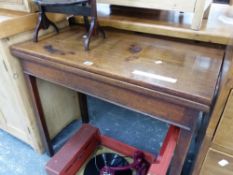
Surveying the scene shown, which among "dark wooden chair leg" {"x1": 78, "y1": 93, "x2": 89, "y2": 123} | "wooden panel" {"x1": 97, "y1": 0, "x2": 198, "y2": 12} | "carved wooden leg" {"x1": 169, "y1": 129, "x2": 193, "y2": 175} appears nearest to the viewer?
"carved wooden leg" {"x1": 169, "y1": 129, "x2": 193, "y2": 175}

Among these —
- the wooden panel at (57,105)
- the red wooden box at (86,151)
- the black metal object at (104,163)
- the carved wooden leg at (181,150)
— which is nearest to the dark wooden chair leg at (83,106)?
the wooden panel at (57,105)

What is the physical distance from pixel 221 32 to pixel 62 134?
1177 mm

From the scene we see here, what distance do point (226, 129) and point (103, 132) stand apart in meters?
1.03

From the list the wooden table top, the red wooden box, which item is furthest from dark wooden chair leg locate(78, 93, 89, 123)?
the wooden table top

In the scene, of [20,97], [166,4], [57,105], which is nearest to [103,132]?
[57,105]

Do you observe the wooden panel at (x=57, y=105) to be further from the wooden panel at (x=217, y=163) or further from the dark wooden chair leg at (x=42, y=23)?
the wooden panel at (x=217, y=163)

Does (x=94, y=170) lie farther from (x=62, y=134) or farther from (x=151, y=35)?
(x=151, y=35)

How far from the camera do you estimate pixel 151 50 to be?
84cm

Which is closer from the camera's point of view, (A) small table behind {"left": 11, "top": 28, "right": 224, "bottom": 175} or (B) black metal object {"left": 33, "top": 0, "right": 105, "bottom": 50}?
(A) small table behind {"left": 11, "top": 28, "right": 224, "bottom": 175}

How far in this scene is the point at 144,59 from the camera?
2.52 ft

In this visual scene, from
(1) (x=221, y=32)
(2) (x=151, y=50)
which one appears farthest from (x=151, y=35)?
(1) (x=221, y=32)

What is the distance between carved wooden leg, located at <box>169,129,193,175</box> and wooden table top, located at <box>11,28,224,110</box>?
149mm

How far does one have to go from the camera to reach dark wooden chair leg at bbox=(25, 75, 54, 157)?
1005mm

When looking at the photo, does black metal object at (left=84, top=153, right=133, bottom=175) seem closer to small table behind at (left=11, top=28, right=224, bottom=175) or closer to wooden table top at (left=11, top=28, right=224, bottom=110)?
small table behind at (left=11, top=28, right=224, bottom=175)
